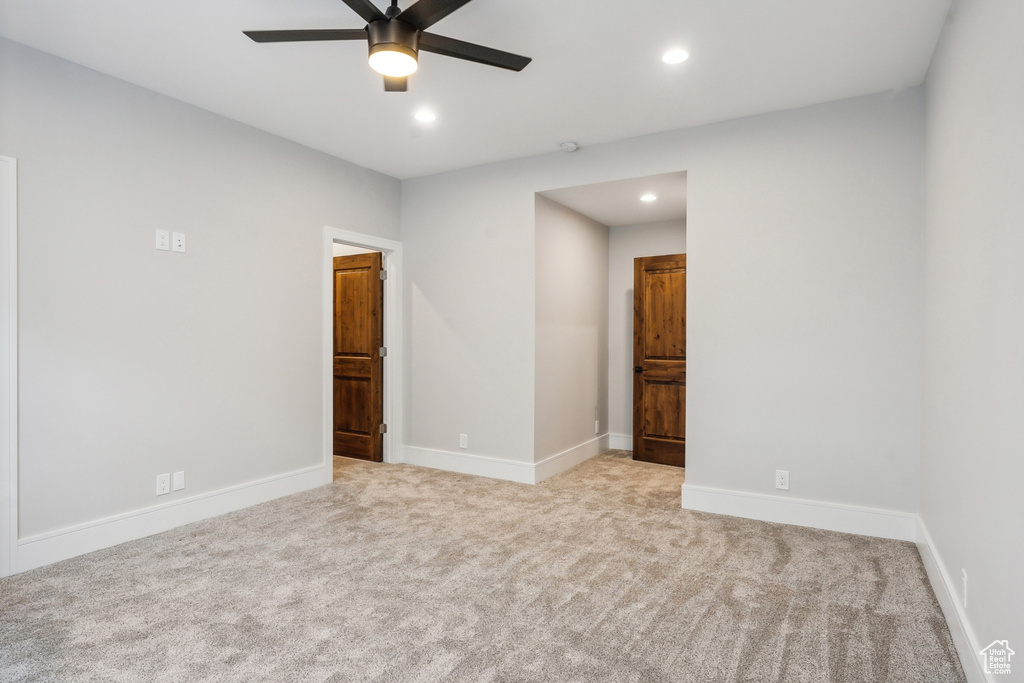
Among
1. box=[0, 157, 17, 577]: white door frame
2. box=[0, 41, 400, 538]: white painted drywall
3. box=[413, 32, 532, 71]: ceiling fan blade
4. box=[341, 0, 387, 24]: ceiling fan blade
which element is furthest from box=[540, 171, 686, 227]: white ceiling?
box=[0, 157, 17, 577]: white door frame

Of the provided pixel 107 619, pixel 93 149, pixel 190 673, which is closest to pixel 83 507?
pixel 107 619

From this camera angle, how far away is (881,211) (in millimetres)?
3318

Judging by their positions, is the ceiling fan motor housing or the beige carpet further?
the ceiling fan motor housing

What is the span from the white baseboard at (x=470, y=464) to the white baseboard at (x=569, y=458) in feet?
0.41

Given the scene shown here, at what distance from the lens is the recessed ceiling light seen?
288 cm

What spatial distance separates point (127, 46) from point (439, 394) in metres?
3.21

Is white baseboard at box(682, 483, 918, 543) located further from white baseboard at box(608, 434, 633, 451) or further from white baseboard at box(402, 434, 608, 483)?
white baseboard at box(608, 434, 633, 451)

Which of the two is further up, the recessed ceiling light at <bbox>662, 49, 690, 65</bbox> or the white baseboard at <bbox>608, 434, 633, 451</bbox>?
the recessed ceiling light at <bbox>662, 49, 690, 65</bbox>

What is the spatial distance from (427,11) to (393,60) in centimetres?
26

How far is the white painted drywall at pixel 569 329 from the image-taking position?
4.71 m

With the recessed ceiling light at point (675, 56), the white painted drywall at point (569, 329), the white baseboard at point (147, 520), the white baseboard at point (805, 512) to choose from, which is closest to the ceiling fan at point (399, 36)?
the recessed ceiling light at point (675, 56)

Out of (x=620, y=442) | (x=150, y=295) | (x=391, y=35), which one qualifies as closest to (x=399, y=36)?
(x=391, y=35)

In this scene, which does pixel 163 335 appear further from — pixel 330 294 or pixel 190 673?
pixel 190 673

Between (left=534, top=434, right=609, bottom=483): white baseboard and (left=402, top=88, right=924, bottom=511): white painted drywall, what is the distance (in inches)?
9.2
